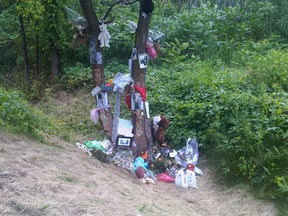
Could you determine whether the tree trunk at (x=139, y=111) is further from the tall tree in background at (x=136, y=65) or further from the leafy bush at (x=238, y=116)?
the leafy bush at (x=238, y=116)

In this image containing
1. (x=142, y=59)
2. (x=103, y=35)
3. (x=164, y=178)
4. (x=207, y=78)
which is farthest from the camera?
(x=207, y=78)

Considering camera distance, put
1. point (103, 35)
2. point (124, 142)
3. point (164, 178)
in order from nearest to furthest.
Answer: point (164, 178)
point (124, 142)
point (103, 35)

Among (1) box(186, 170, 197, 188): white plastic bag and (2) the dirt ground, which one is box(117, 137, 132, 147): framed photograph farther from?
(1) box(186, 170, 197, 188): white plastic bag

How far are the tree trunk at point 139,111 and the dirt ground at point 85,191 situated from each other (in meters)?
0.59

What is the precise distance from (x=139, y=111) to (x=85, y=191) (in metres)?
2.39

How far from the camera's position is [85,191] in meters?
4.69

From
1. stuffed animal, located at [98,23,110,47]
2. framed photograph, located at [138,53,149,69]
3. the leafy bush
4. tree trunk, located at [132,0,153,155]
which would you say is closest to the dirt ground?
the leafy bush

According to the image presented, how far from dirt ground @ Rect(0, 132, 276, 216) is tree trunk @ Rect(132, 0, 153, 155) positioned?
0.59 m

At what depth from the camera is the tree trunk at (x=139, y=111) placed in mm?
6805

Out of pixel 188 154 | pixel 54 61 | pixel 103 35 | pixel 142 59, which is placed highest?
pixel 103 35

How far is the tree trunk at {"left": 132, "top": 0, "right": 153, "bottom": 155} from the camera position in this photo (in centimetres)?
680

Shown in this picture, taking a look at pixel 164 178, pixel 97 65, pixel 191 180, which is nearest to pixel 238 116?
pixel 191 180

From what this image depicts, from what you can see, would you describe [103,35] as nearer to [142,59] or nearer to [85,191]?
[142,59]

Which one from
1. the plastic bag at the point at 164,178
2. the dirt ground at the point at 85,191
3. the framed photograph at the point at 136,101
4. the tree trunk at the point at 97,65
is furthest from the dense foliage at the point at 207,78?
the tree trunk at the point at 97,65
